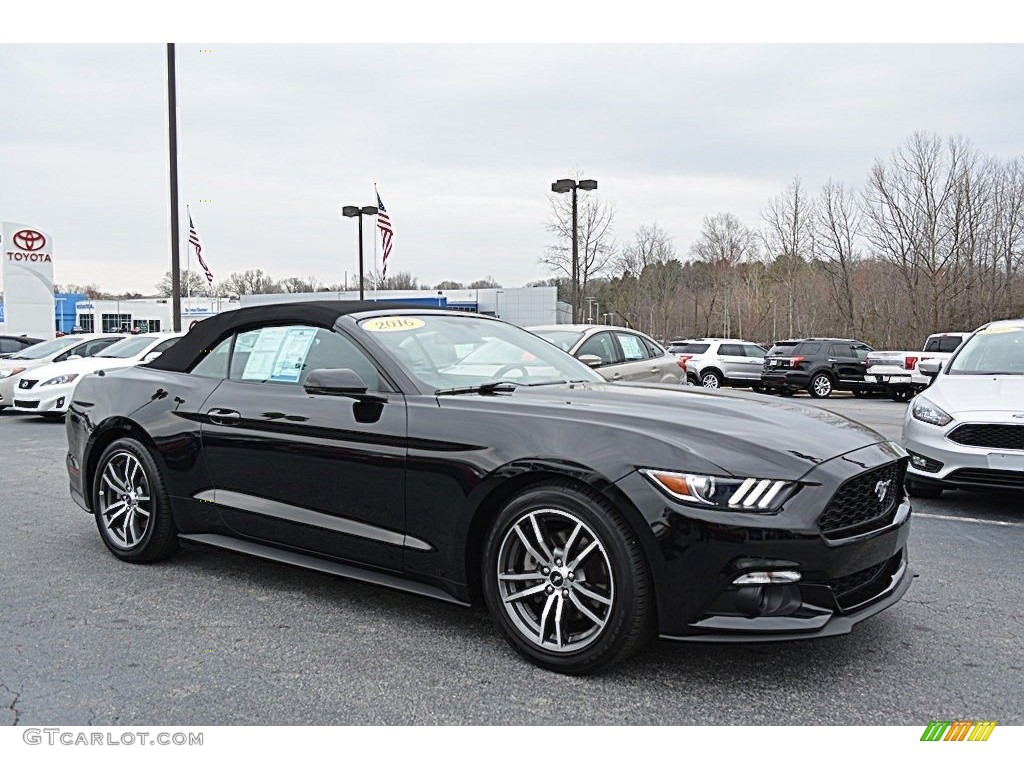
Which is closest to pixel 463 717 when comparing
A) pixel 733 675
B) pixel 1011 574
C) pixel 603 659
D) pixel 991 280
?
pixel 603 659

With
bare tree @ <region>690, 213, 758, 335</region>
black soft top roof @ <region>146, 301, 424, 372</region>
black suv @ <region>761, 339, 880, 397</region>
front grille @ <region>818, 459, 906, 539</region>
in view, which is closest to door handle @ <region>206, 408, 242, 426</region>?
black soft top roof @ <region>146, 301, 424, 372</region>

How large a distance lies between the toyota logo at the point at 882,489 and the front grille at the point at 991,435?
132 inches

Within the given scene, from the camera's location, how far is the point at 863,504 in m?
3.34

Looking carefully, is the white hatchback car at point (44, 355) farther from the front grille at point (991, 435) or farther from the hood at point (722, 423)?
the front grille at point (991, 435)

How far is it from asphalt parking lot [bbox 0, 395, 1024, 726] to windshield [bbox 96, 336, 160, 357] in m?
10.4

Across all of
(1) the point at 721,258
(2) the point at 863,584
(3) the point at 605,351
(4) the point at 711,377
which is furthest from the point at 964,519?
(1) the point at 721,258

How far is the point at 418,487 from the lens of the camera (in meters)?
3.70

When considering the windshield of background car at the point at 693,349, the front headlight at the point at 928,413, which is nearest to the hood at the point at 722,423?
the front headlight at the point at 928,413

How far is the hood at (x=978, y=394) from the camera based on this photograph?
6.46 m

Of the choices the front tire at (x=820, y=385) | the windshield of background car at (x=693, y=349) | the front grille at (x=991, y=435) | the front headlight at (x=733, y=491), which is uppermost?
the windshield of background car at (x=693, y=349)

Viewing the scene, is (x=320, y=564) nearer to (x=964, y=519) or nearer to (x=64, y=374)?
(x=964, y=519)

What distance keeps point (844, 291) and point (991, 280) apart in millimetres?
7354

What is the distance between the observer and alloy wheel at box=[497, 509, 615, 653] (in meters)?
3.29
